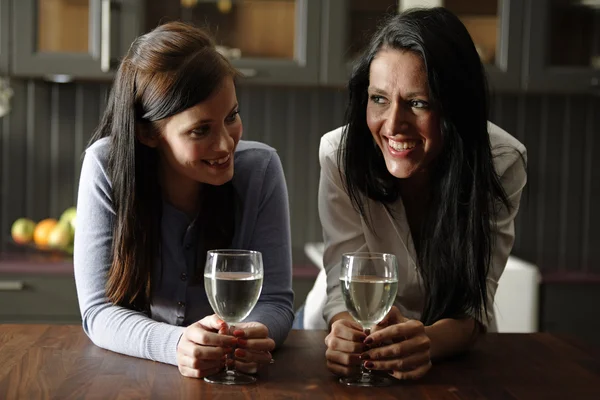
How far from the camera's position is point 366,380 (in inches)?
49.9

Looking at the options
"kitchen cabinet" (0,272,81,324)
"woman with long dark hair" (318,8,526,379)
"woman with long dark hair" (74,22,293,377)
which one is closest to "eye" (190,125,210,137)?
"woman with long dark hair" (74,22,293,377)

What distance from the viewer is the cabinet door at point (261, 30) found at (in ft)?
10.2

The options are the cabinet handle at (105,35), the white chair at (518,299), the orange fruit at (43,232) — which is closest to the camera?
the white chair at (518,299)

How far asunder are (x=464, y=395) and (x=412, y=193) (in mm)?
702

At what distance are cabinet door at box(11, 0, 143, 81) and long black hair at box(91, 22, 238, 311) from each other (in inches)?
55.9

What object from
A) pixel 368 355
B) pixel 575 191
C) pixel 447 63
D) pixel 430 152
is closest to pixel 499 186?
pixel 430 152

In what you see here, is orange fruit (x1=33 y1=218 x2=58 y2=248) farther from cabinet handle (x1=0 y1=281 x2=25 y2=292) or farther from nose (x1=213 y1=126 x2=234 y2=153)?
nose (x1=213 y1=126 x2=234 y2=153)

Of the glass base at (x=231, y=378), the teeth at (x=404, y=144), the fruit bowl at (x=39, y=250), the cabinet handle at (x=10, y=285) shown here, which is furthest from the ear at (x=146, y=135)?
the fruit bowl at (x=39, y=250)

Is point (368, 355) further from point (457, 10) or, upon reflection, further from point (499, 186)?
point (457, 10)

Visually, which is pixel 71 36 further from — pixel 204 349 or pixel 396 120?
pixel 204 349

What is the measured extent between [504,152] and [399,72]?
0.31m

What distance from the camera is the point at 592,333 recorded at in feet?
10.1

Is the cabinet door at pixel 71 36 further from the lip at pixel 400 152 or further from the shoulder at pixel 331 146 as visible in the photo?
the lip at pixel 400 152

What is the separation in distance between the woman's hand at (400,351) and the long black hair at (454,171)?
0.92 ft
